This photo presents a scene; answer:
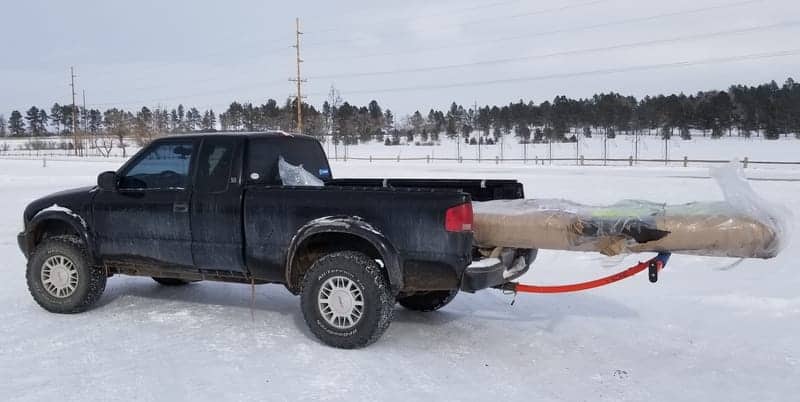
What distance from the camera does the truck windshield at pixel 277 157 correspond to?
6.12 m

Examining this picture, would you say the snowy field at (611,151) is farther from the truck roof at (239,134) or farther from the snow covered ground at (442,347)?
the truck roof at (239,134)

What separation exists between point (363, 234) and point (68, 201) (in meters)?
3.32

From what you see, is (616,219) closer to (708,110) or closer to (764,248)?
(764,248)

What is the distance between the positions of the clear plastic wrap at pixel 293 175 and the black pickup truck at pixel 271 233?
0.07 feet

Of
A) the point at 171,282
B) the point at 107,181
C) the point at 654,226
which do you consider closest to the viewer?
the point at 654,226

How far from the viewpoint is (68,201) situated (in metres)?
6.66

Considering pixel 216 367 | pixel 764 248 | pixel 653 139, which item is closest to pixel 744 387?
pixel 764 248

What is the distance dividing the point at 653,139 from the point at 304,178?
311 feet

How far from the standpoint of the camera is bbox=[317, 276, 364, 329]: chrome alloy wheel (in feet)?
17.7

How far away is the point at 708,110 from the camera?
93.0 metres

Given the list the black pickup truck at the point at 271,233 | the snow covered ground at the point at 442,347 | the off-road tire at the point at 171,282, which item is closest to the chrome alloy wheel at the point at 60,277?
the black pickup truck at the point at 271,233

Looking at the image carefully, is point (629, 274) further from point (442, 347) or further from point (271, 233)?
point (271, 233)

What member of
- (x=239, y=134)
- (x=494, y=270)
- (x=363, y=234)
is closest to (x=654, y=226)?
(x=494, y=270)

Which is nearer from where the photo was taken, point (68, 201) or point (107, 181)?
point (107, 181)
